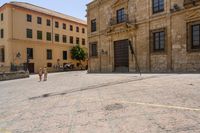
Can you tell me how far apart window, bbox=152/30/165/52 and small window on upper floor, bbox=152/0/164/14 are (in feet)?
6.71

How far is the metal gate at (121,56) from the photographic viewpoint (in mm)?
24050

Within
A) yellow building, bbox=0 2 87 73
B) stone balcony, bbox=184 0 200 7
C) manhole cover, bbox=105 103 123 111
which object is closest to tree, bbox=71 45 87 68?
yellow building, bbox=0 2 87 73

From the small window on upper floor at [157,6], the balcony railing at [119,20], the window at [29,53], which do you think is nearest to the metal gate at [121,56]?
the balcony railing at [119,20]

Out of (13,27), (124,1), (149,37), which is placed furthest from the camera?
(13,27)

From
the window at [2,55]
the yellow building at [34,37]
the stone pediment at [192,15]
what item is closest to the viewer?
the stone pediment at [192,15]

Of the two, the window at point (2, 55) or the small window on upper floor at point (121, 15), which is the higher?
the small window on upper floor at point (121, 15)

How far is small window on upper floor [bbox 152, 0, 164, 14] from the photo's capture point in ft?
65.9

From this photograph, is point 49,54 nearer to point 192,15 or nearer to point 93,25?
point 93,25

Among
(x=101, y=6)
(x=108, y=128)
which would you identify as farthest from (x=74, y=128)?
(x=101, y=6)

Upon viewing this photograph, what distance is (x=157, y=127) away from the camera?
444 centimetres

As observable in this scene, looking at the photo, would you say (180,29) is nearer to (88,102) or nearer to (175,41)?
(175,41)

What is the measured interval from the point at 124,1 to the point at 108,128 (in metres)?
21.2

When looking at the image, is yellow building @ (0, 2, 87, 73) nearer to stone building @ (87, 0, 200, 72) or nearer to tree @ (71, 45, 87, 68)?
tree @ (71, 45, 87, 68)

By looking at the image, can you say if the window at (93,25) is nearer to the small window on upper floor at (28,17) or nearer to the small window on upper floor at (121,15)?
the small window on upper floor at (121,15)
